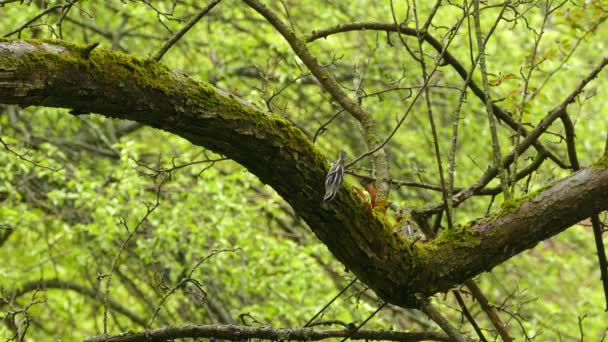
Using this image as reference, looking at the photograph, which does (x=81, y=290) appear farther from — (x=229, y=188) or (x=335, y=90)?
(x=335, y=90)

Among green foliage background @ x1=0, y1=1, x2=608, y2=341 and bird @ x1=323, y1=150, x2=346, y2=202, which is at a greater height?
green foliage background @ x1=0, y1=1, x2=608, y2=341

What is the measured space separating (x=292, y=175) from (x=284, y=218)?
19.8ft

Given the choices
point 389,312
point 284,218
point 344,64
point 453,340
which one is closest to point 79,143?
point 284,218

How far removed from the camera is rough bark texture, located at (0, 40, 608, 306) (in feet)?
5.35

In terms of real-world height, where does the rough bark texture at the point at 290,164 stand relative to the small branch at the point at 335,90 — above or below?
below

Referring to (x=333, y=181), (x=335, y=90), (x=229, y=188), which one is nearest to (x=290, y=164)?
(x=333, y=181)

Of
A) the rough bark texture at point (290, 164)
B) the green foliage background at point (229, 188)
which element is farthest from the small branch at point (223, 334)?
the green foliage background at point (229, 188)

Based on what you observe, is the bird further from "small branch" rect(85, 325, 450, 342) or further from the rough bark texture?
"small branch" rect(85, 325, 450, 342)

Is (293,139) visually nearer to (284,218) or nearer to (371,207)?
(371,207)

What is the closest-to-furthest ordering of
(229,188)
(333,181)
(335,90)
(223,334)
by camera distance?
(333,181), (223,334), (335,90), (229,188)

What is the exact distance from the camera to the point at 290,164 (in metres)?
1.94

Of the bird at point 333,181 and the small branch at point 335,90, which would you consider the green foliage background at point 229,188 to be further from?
the bird at point 333,181

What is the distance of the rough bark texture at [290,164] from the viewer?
1.63m

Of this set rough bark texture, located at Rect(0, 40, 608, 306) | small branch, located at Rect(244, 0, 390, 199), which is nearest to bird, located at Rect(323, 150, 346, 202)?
rough bark texture, located at Rect(0, 40, 608, 306)
